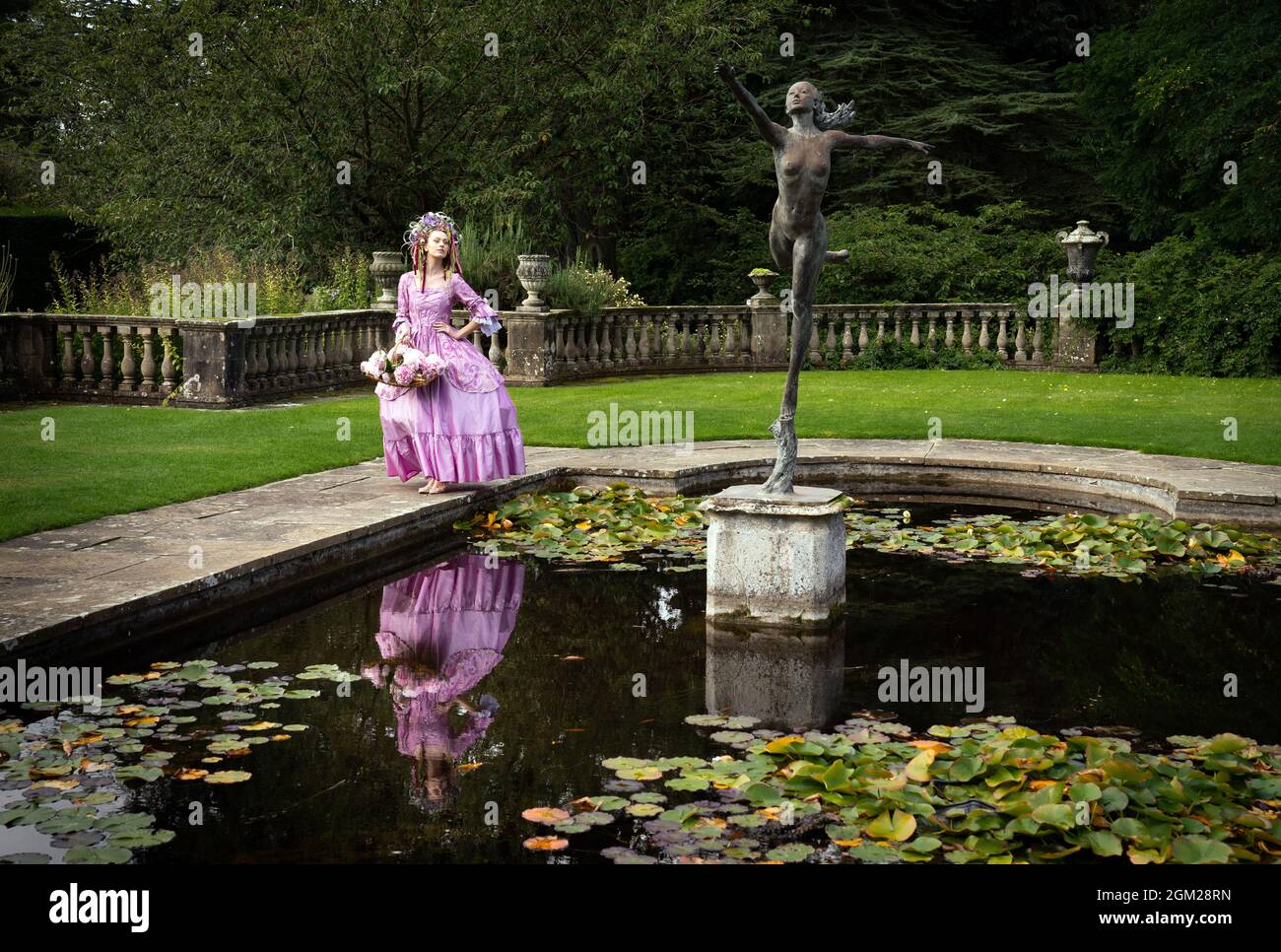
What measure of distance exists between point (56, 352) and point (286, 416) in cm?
366

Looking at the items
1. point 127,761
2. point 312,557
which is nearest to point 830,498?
point 312,557

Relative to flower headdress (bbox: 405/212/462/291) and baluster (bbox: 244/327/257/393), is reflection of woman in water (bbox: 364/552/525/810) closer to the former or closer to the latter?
flower headdress (bbox: 405/212/462/291)

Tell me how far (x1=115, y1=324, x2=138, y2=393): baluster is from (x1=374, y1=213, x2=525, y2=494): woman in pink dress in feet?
22.6

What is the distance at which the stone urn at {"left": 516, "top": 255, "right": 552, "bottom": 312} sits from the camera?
63.6 ft

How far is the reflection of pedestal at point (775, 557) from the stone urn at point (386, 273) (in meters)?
12.8

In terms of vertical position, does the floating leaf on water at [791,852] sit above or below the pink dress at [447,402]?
below

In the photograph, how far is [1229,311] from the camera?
2048cm

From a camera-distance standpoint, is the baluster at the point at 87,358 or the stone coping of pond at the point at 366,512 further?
the baluster at the point at 87,358

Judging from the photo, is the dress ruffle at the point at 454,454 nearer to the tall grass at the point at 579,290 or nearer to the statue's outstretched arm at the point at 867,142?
the statue's outstretched arm at the point at 867,142

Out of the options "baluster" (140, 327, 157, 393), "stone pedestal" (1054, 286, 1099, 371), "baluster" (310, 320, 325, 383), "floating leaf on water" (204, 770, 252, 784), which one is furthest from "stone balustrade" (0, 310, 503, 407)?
"stone pedestal" (1054, 286, 1099, 371)

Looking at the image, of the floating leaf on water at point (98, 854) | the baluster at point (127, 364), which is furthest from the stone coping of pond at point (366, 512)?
the baluster at point (127, 364)

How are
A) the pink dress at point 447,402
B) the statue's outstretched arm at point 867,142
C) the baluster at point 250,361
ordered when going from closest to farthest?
the statue's outstretched arm at point 867,142, the pink dress at point 447,402, the baluster at point 250,361

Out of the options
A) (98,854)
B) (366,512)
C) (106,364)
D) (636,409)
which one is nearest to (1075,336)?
(636,409)

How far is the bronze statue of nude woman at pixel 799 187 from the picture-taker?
7.50 metres
